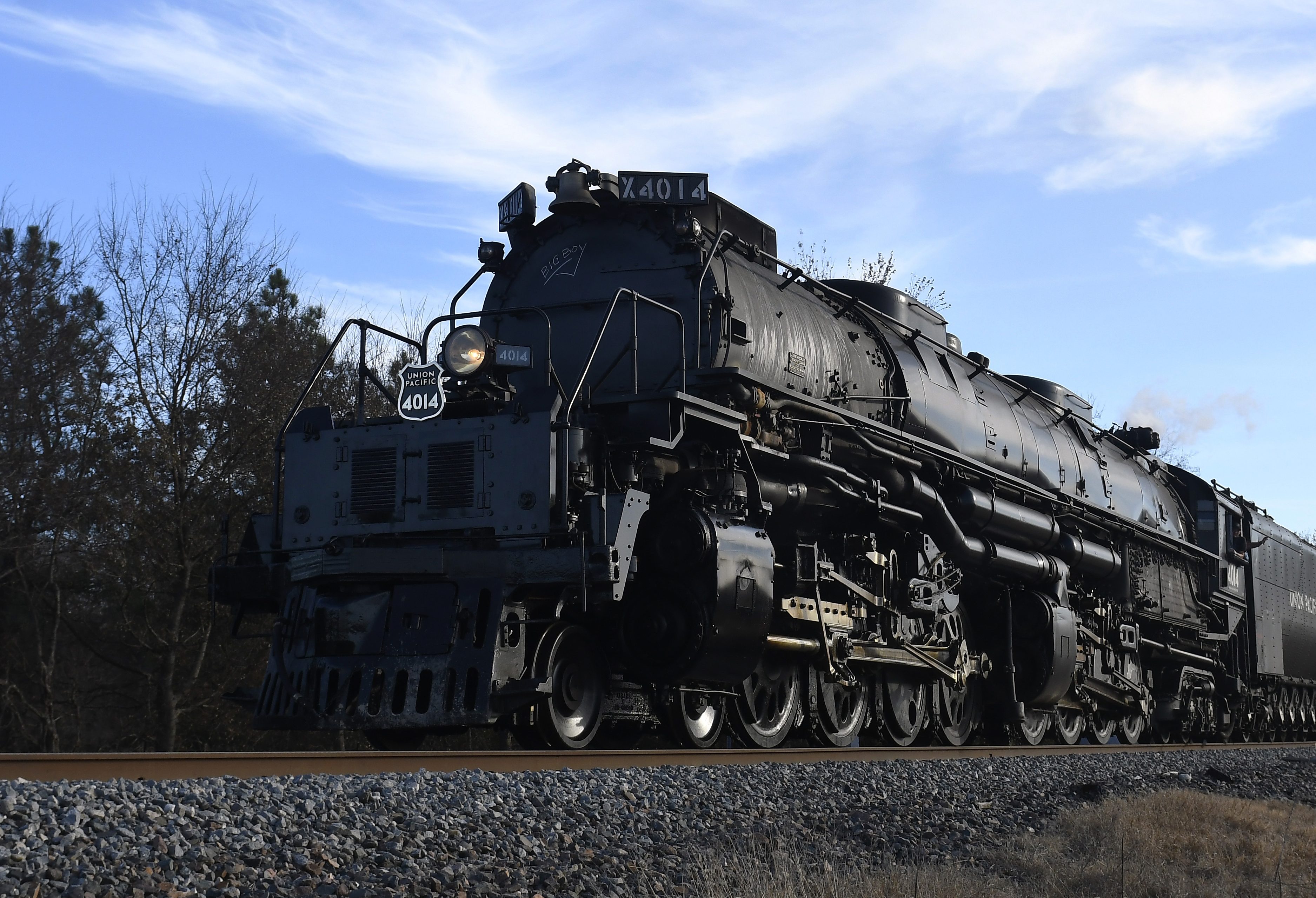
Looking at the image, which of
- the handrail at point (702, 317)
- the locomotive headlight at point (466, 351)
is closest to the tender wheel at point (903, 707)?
the handrail at point (702, 317)

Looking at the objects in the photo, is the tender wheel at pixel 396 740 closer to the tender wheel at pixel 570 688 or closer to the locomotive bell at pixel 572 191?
the tender wheel at pixel 570 688

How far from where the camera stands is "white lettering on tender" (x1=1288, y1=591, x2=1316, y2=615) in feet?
77.7

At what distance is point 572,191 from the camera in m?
10.1

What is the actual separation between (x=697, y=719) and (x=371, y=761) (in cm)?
360

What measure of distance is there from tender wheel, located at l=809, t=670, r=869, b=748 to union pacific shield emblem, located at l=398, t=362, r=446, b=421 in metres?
4.24

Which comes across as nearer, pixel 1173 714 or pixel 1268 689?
pixel 1173 714

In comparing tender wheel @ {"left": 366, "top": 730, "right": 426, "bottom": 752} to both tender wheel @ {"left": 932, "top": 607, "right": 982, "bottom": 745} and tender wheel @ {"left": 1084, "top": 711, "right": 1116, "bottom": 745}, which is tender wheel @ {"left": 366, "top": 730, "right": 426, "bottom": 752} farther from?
tender wheel @ {"left": 1084, "top": 711, "right": 1116, "bottom": 745}

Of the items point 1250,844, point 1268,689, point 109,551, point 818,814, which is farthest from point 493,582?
point 1268,689

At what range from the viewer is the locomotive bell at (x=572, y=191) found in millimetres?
10117

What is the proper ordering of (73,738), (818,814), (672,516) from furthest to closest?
A: (73,738) < (672,516) < (818,814)

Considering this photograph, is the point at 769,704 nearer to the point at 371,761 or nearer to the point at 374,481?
the point at 374,481

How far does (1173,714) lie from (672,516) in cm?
1189

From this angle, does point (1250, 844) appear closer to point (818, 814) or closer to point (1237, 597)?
point (818, 814)

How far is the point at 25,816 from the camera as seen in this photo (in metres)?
4.05
